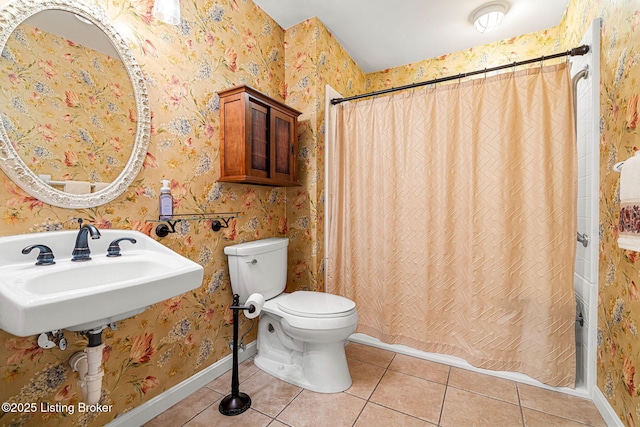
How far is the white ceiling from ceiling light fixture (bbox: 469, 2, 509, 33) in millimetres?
40

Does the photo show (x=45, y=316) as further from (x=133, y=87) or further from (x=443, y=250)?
(x=443, y=250)

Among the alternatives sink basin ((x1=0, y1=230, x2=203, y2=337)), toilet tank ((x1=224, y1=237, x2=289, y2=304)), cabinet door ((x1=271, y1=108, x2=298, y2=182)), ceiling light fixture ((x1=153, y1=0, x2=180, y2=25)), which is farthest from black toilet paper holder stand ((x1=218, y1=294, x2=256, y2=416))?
ceiling light fixture ((x1=153, y1=0, x2=180, y2=25))

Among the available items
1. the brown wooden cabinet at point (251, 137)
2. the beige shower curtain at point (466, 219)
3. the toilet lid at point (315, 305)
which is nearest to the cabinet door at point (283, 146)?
the brown wooden cabinet at point (251, 137)

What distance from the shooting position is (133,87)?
1.31m

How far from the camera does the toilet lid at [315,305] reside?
1.54m

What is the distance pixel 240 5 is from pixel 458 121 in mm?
1569

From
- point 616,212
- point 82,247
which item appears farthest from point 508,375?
point 82,247

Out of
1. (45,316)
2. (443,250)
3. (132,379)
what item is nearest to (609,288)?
(443,250)

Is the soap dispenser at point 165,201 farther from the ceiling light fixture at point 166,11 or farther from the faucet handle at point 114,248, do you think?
the ceiling light fixture at point 166,11

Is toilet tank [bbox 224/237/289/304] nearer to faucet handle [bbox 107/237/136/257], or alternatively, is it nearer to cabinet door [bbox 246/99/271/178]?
cabinet door [bbox 246/99/271/178]

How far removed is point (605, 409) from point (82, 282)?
90.0 inches

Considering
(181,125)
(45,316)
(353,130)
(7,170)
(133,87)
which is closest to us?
(45,316)

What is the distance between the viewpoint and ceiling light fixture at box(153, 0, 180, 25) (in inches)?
50.7

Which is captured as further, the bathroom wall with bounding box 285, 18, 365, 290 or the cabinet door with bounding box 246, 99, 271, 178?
the bathroom wall with bounding box 285, 18, 365, 290
